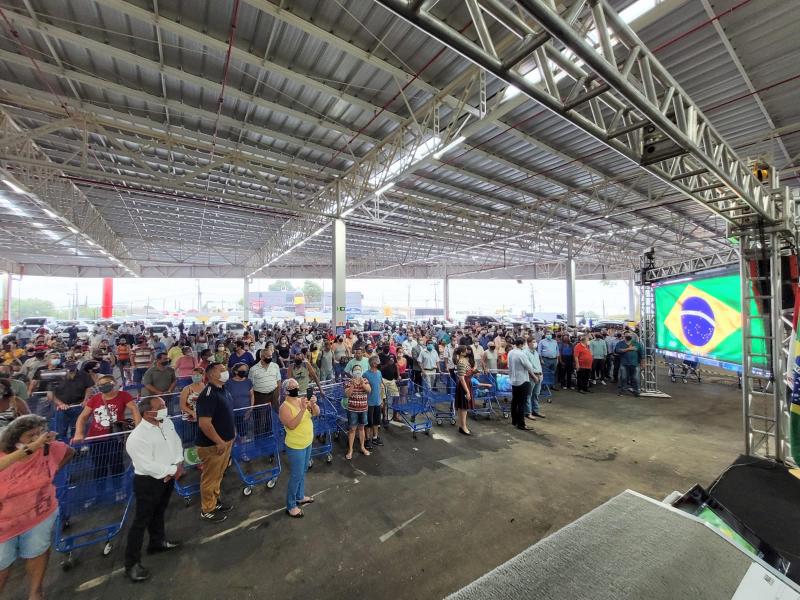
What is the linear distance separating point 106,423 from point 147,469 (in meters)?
→ 1.54

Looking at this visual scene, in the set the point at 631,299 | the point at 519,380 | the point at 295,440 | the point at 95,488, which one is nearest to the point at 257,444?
the point at 295,440

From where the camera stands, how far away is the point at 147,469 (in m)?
2.93

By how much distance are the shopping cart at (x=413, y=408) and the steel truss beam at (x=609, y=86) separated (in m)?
5.17

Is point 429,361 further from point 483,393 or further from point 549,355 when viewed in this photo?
point 549,355

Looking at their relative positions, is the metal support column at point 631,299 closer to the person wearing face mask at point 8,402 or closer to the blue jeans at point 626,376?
the blue jeans at point 626,376

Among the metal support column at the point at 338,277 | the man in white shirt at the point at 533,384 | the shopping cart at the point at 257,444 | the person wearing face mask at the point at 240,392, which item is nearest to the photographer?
the shopping cart at the point at 257,444

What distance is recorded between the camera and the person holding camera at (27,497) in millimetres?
2346

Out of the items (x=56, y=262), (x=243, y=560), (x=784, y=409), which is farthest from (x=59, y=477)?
(x=56, y=262)

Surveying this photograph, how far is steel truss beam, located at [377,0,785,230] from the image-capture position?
2.46 metres

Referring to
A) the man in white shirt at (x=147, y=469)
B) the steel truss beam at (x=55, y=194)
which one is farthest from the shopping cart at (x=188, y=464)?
the steel truss beam at (x=55, y=194)

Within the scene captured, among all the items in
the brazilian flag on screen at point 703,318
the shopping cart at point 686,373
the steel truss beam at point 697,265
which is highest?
the steel truss beam at point 697,265

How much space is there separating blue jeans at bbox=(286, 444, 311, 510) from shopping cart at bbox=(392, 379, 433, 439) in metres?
2.65

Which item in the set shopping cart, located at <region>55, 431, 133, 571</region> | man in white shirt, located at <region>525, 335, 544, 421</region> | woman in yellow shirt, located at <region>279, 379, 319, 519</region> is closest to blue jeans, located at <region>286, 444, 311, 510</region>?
woman in yellow shirt, located at <region>279, 379, 319, 519</region>

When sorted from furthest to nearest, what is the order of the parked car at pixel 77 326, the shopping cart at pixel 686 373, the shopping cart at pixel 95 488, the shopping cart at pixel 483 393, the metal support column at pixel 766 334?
the parked car at pixel 77 326 → the shopping cart at pixel 686 373 → the shopping cart at pixel 483 393 → the metal support column at pixel 766 334 → the shopping cart at pixel 95 488
